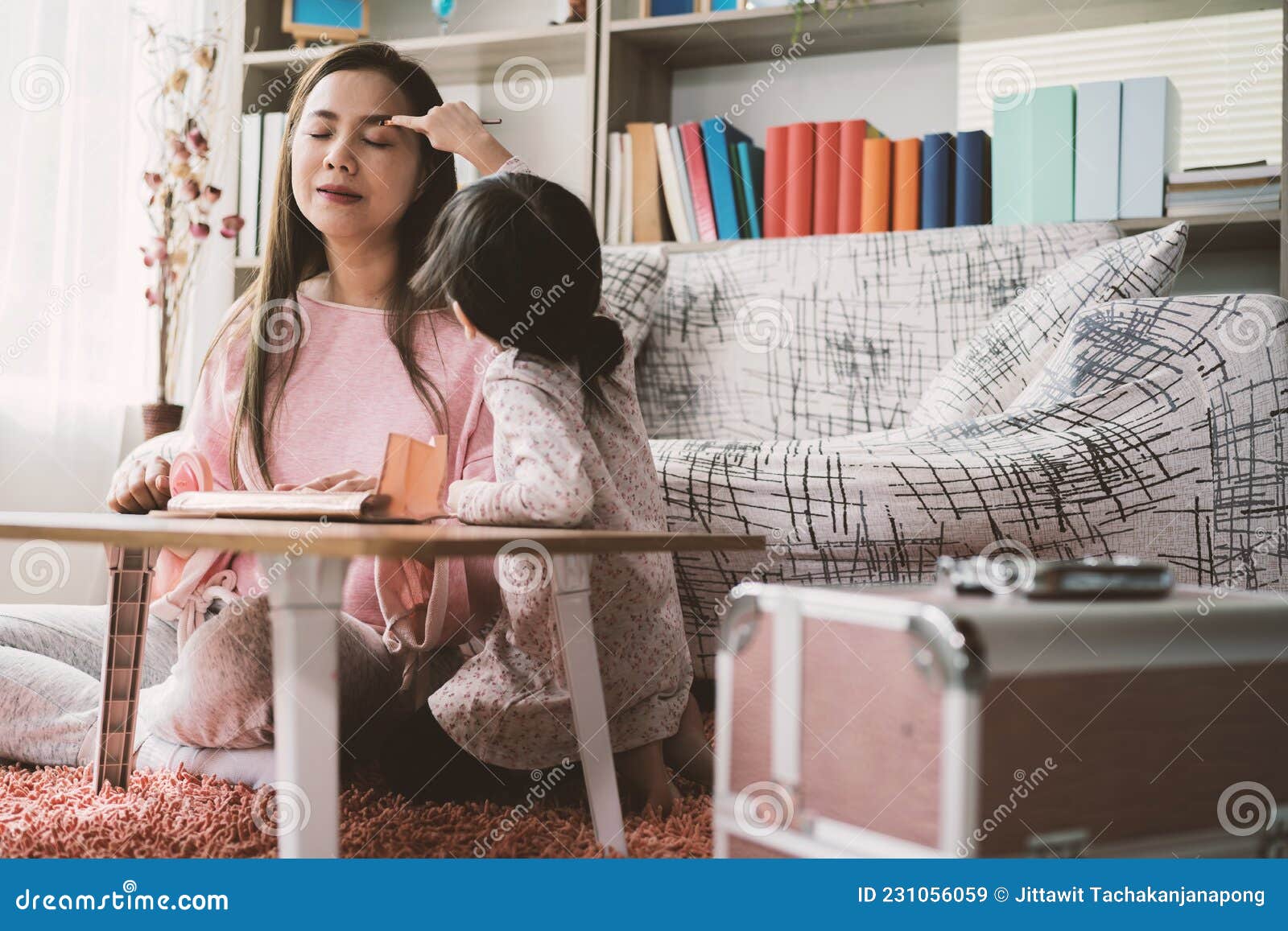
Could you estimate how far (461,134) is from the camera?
120cm

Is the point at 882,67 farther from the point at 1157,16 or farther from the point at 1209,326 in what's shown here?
the point at 1209,326

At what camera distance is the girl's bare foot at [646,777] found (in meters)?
1.14

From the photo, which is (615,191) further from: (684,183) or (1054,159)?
(1054,159)

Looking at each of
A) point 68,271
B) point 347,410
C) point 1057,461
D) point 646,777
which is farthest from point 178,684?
point 68,271

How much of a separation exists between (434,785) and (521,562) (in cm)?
29

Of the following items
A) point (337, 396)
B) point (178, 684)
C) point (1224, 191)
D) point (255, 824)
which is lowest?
point (255, 824)

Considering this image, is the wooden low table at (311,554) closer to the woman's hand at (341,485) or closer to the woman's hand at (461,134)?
the woman's hand at (341,485)

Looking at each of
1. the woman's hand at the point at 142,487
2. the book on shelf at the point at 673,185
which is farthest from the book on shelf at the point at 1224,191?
the woman's hand at the point at 142,487

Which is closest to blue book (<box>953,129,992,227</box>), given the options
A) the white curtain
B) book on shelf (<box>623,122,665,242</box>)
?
book on shelf (<box>623,122,665,242</box>)

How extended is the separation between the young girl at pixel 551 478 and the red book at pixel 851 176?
4.13 ft

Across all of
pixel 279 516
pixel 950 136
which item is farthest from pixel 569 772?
pixel 950 136

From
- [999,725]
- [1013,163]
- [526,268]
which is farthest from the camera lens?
[1013,163]

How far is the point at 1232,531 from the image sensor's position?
4.41ft

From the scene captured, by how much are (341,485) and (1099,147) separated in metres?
1.67
